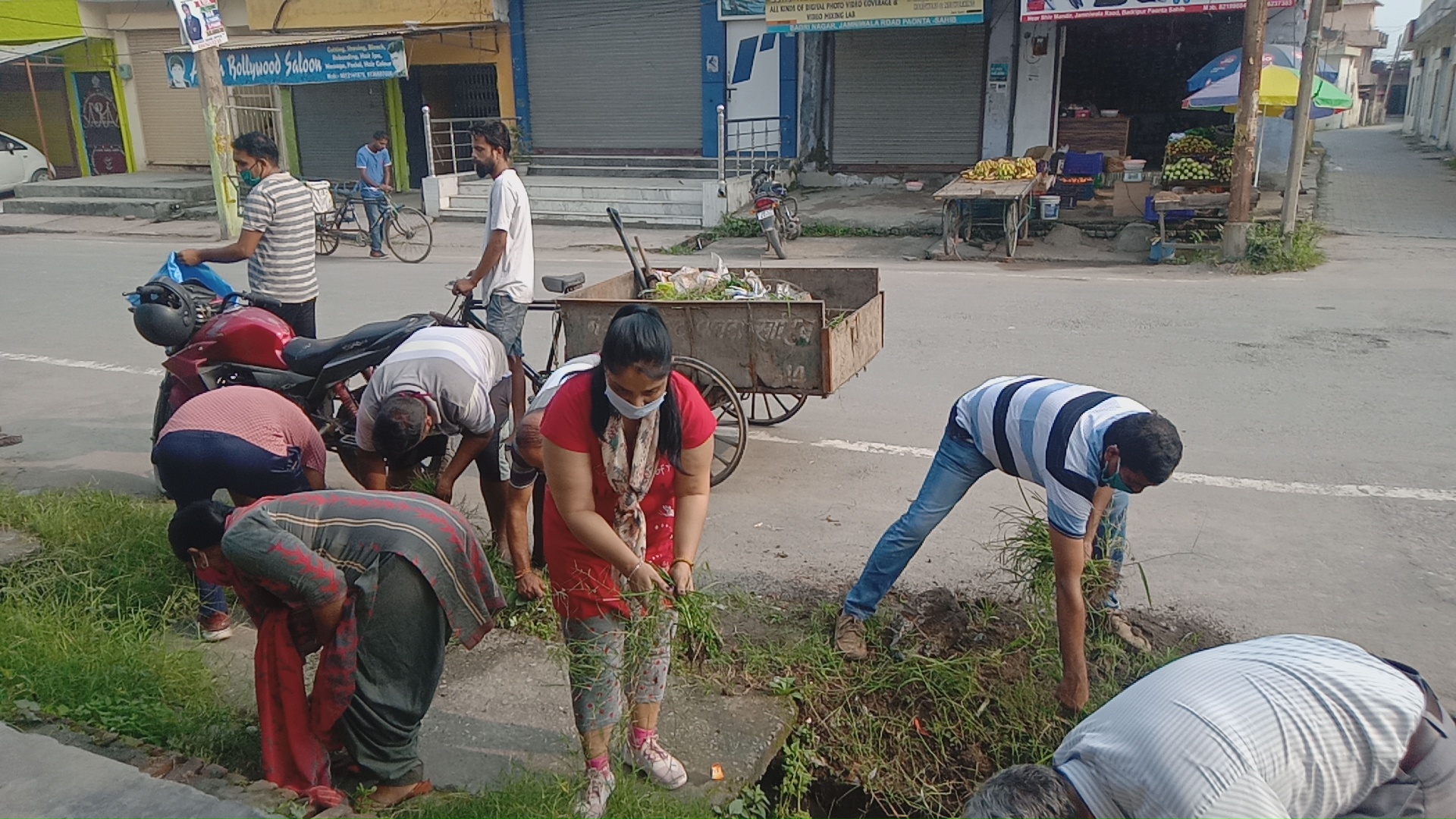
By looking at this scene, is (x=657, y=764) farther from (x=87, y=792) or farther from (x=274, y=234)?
(x=274, y=234)

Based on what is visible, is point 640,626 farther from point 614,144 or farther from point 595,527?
point 614,144

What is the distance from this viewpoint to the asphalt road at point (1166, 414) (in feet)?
14.7

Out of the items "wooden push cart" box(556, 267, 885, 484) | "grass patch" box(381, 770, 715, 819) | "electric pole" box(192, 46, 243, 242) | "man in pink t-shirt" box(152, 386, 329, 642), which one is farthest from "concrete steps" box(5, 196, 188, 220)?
"grass patch" box(381, 770, 715, 819)

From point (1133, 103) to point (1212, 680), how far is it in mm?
19472

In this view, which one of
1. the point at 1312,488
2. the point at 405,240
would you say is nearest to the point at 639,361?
the point at 1312,488

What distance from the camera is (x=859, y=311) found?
5707mm

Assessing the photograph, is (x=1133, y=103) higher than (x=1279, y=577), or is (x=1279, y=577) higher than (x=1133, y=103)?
(x=1133, y=103)

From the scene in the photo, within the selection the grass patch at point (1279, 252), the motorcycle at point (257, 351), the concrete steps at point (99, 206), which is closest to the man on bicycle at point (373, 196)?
the concrete steps at point (99, 206)

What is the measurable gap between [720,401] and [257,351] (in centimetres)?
236

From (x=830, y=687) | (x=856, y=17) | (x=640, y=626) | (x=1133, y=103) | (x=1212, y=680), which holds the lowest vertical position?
(x=830, y=687)

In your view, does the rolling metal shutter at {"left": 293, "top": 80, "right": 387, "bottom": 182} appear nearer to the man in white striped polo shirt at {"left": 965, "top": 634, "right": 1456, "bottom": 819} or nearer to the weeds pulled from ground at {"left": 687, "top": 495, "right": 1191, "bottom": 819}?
the weeds pulled from ground at {"left": 687, "top": 495, "right": 1191, "bottom": 819}

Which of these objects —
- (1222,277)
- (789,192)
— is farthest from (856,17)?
(1222,277)

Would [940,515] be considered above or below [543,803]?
above

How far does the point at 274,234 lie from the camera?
589 centimetres
